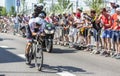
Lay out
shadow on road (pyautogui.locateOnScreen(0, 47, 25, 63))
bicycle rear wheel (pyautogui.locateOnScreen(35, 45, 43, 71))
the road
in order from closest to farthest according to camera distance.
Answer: the road
bicycle rear wheel (pyautogui.locateOnScreen(35, 45, 43, 71))
shadow on road (pyautogui.locateOnScreen(0, 47, 25, 63))

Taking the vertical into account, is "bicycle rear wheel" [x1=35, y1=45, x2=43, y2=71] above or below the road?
above

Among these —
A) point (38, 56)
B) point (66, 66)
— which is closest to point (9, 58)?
point (66, 66)

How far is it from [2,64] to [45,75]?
277 cm

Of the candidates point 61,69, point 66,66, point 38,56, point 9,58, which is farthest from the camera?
point 9,58

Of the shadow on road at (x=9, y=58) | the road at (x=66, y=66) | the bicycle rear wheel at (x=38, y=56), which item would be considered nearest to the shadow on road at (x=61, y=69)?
the road at (x=66, y=66)

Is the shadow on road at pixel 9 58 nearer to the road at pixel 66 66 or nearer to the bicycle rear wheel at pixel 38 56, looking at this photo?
the road at pixel 66 66

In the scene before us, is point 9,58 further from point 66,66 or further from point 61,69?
point 61,69

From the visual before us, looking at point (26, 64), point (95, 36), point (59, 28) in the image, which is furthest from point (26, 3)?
point (26, 64)

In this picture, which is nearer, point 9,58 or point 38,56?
point 38,56

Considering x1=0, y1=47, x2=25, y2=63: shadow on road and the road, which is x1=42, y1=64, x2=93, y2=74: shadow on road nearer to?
the road

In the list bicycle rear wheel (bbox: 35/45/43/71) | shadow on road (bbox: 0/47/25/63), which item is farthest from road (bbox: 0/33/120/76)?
bicycle rear wheel (bbox: 35/45/43/71)

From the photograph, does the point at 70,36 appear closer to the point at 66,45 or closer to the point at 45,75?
the point at 66,45

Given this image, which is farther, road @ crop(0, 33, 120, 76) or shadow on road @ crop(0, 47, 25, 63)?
shadow on road @ crop(0, 47, 25, 63)

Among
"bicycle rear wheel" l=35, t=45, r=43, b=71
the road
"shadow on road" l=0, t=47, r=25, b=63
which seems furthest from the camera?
"shadow on road" l=0, t=47, r=25, b=63
